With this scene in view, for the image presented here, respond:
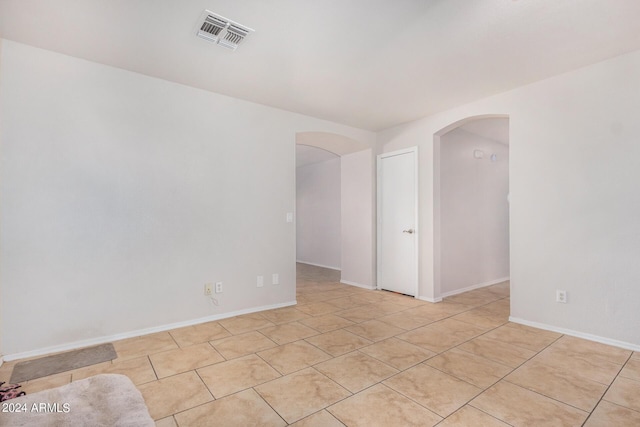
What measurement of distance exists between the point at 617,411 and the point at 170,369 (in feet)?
9.65

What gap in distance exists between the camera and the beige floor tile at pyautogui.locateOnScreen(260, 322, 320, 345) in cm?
299

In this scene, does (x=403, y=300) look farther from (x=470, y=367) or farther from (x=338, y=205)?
(x=338, y=205)

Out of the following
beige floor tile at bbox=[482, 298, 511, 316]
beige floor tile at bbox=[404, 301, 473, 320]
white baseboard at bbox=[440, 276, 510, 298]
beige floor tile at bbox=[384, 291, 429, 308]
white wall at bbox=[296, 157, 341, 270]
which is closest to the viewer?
beige floor tile at bbox=[404, 301, 473, 320]

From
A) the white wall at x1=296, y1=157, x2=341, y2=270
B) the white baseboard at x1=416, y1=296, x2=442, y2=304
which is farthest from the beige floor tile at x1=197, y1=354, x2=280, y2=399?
the white wall at x1=296, y1=157, x2=341, y2=270

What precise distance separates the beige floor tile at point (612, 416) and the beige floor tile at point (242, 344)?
2.24 m

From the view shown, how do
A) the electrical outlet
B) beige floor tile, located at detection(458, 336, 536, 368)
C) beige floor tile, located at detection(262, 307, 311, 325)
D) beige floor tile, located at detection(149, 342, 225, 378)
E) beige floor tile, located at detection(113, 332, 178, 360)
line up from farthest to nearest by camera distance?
beige floor tile, located at detection(262, 307, 311, 325) < the electrical outlet < beige floor tile, located at detection(113, 332, 178, 360) < beige floor tile, located at detection(458, 336, 536, 368) < beige floor tile, located at detection(149, 342, 225, 378)

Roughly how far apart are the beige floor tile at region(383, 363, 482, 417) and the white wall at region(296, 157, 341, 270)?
5.07 metres

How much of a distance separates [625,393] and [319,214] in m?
6.39

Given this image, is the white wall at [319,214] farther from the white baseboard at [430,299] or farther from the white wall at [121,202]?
the white wall at [121,202]

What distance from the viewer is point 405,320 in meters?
3.55

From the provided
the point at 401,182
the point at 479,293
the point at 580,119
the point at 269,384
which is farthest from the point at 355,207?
the point at 269,384

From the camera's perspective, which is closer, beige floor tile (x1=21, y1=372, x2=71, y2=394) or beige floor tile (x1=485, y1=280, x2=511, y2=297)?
beige floor tile (x1=21, y1=372, x2=71, y2=394)

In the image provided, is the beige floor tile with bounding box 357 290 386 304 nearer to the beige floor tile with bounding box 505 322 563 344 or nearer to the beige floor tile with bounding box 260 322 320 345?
the beige floor tile with bounding box 260 322 320 345

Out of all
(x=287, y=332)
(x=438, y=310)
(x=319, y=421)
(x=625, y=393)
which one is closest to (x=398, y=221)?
(x=438, y=310)
